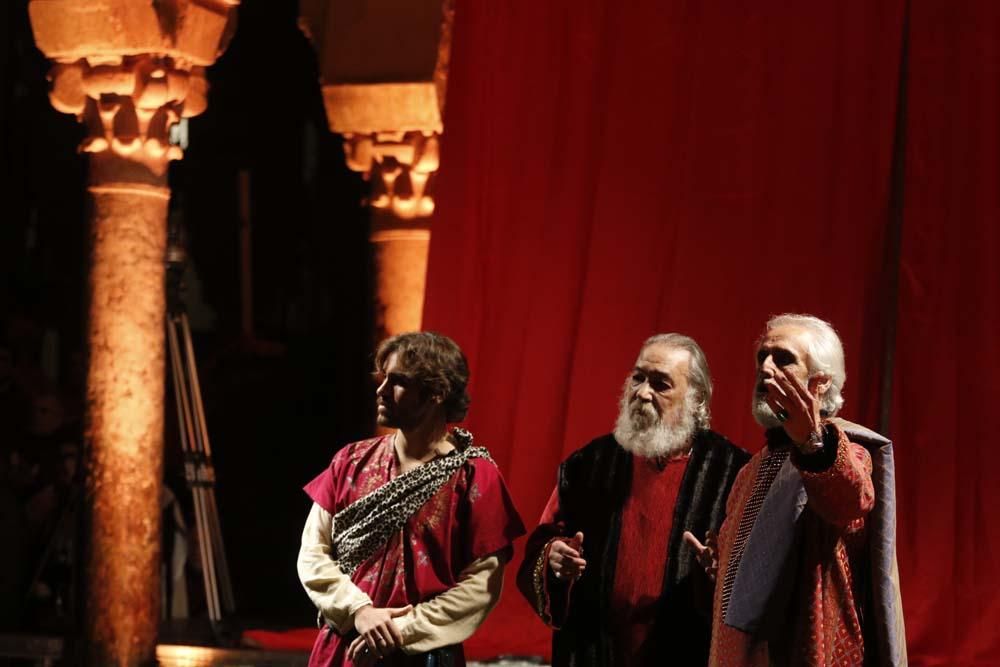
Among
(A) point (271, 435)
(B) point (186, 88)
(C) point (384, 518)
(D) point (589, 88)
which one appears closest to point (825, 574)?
(C) point (384, 518)

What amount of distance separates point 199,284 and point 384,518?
660 cm

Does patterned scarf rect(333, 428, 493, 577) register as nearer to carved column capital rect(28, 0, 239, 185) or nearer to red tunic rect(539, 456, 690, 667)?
red tunic rect(539, 456, 690, 667)

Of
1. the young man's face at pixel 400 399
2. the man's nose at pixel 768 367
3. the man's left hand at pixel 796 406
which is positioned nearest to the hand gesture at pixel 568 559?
the young man's face at pixel 400 399

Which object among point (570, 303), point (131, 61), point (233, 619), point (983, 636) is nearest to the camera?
point (983, 636)

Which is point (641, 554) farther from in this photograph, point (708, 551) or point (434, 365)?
point (434, 365)

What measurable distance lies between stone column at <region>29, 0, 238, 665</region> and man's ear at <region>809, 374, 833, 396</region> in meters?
3.60

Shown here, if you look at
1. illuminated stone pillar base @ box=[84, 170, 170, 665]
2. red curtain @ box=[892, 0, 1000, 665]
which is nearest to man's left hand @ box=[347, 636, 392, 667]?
red curtain @ box=[892, 0, 1000, 665]

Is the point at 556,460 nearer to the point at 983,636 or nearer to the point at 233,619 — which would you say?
the point at 983,636

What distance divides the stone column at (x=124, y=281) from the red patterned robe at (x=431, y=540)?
99.5 inches

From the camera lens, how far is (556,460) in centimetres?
564

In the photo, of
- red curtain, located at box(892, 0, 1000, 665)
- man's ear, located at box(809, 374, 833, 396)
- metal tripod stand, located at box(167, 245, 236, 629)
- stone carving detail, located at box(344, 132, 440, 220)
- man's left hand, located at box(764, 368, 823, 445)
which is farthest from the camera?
stone carving detail, located at box(344, 132, 440, 220)

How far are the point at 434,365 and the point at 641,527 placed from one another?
2.14 ft

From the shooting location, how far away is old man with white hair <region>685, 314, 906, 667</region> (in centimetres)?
325

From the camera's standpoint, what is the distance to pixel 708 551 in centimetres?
383
